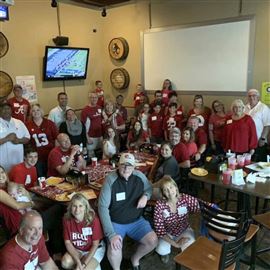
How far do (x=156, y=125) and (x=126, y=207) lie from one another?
2.93 metres

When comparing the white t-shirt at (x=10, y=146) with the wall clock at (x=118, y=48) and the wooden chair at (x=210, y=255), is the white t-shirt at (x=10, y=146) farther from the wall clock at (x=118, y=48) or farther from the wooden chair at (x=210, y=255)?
the wall clock at (x=118, y=48)

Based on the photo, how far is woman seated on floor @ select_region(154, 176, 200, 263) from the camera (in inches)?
99.5

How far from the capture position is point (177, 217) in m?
2.57

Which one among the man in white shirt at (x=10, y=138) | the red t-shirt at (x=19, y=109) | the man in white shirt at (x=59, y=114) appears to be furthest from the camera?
the red t-shirt at (x=19, y=109)

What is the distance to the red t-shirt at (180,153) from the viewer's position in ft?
12.1

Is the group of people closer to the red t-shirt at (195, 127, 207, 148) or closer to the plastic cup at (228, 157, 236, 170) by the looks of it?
the red t-shirt at (195, 127, 207, 148)

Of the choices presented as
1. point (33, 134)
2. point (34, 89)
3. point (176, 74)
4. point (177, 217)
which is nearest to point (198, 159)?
point (177, 217)

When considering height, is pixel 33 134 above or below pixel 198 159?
above

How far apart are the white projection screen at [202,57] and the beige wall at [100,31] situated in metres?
0.16

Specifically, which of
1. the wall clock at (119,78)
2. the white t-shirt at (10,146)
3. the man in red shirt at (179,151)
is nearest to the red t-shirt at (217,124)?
the man in red shirt at (179,151)

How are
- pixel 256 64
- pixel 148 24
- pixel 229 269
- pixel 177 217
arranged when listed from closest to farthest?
1. pixel 229 269
2. pixel 177 217
3. pixel 256 64
4. pixel 148 24

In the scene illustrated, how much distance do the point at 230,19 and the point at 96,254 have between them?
4.77 m

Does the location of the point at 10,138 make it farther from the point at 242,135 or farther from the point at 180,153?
the point at 242,135

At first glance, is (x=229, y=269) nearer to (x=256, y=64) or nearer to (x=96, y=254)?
(x=96, y=254)
